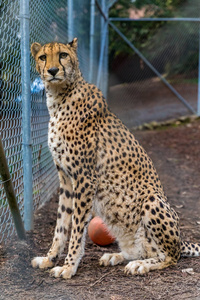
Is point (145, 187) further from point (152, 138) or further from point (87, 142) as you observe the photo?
point (152, 138)

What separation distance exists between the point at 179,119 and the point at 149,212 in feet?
26.0

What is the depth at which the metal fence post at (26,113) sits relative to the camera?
11.5 ft

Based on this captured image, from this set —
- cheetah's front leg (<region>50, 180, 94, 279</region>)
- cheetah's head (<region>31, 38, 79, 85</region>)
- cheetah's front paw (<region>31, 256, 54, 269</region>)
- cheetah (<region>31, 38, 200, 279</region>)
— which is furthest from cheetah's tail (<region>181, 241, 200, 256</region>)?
cheetah's head (<region>31, 38, 79, 85</region>)

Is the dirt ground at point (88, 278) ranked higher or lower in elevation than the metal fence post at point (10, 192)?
lower

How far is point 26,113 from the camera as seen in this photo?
12.0ft

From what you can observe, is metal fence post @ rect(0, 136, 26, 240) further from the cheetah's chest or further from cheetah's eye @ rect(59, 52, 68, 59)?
cheetah's eye @ rect(59, 52, 68, 59)

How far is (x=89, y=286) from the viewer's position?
2.82 metres

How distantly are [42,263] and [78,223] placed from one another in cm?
45

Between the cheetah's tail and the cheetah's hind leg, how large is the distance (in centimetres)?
50

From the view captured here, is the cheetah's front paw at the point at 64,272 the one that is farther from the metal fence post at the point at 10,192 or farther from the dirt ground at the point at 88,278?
the metal fence post at the point at 10,192

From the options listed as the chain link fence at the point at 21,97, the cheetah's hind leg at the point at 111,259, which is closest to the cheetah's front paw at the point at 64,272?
the cheetah's hind leg at the point at 111,259

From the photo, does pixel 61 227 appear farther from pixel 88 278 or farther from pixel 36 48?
pixel 36 48

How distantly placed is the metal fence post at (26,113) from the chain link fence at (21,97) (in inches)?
2.0

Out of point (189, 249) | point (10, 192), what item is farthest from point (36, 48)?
point (189, 249)
